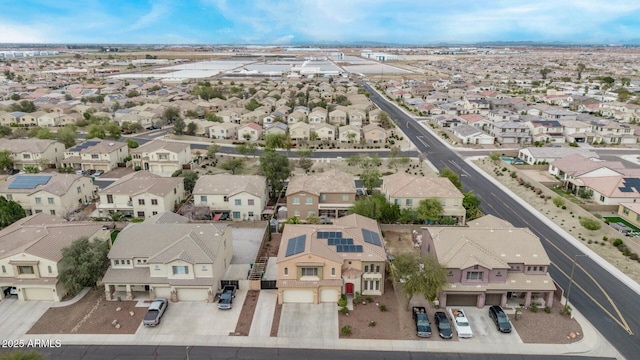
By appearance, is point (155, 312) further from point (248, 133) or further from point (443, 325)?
point (248, 133)

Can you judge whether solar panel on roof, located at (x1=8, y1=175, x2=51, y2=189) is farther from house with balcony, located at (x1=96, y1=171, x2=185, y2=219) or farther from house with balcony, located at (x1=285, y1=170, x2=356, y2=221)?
house with balcony, located at (x1=285, y1=170, x2=356, y2=221)

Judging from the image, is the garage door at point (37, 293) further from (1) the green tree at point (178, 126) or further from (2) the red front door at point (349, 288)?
(1) the green tree at point (178, 126)

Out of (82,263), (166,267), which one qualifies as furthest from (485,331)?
(82,263)

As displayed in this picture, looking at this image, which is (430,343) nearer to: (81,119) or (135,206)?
(135,206)

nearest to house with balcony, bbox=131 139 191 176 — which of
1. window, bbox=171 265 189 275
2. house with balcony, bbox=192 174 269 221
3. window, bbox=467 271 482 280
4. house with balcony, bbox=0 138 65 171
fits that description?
house with balcony, bbox=0 138 65 171

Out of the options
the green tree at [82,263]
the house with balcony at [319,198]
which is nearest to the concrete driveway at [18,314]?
the green tree at [82,263]

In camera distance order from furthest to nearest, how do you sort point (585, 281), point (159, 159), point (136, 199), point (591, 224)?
point (159, 159) < point (136, 199) < point (591, 224) < point (585, 281)

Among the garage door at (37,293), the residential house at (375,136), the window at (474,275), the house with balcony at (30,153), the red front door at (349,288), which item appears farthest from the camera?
the residential house at (375,136)
